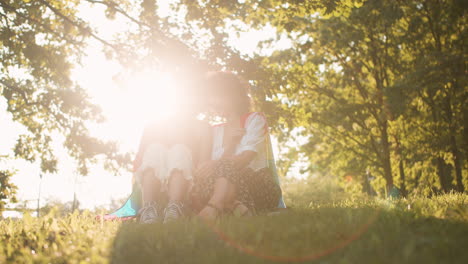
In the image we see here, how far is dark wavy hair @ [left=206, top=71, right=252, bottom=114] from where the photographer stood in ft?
14.5

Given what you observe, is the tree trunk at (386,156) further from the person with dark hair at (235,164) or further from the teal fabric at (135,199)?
the person with dark hair at (235,164)

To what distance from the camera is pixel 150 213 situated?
3.86 metres

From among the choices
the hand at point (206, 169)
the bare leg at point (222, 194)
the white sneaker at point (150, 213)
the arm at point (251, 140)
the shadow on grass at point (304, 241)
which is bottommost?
the shadow on grass at point (304, 241)

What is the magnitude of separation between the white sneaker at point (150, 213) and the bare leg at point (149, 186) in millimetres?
68

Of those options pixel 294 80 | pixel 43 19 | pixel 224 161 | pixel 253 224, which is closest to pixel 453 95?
pixel 294 80

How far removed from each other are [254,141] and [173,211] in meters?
1.11

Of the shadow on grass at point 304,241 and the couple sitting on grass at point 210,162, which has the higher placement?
the couple sitting on grass at point 210,162

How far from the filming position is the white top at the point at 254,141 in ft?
13.6

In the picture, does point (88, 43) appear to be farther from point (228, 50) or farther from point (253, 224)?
point (253, 224)

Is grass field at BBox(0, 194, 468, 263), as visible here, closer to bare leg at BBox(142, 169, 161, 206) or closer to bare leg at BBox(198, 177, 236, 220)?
bare leg at BBox(198, 177, 236, 220)

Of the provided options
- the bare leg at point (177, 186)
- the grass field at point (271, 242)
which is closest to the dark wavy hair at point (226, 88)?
the bare leg at point (177, 186)

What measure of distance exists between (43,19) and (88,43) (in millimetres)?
1300

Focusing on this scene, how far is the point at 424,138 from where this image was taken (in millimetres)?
12391

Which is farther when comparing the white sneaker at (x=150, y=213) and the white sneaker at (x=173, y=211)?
the white sneaker at (x=150, y=213)
